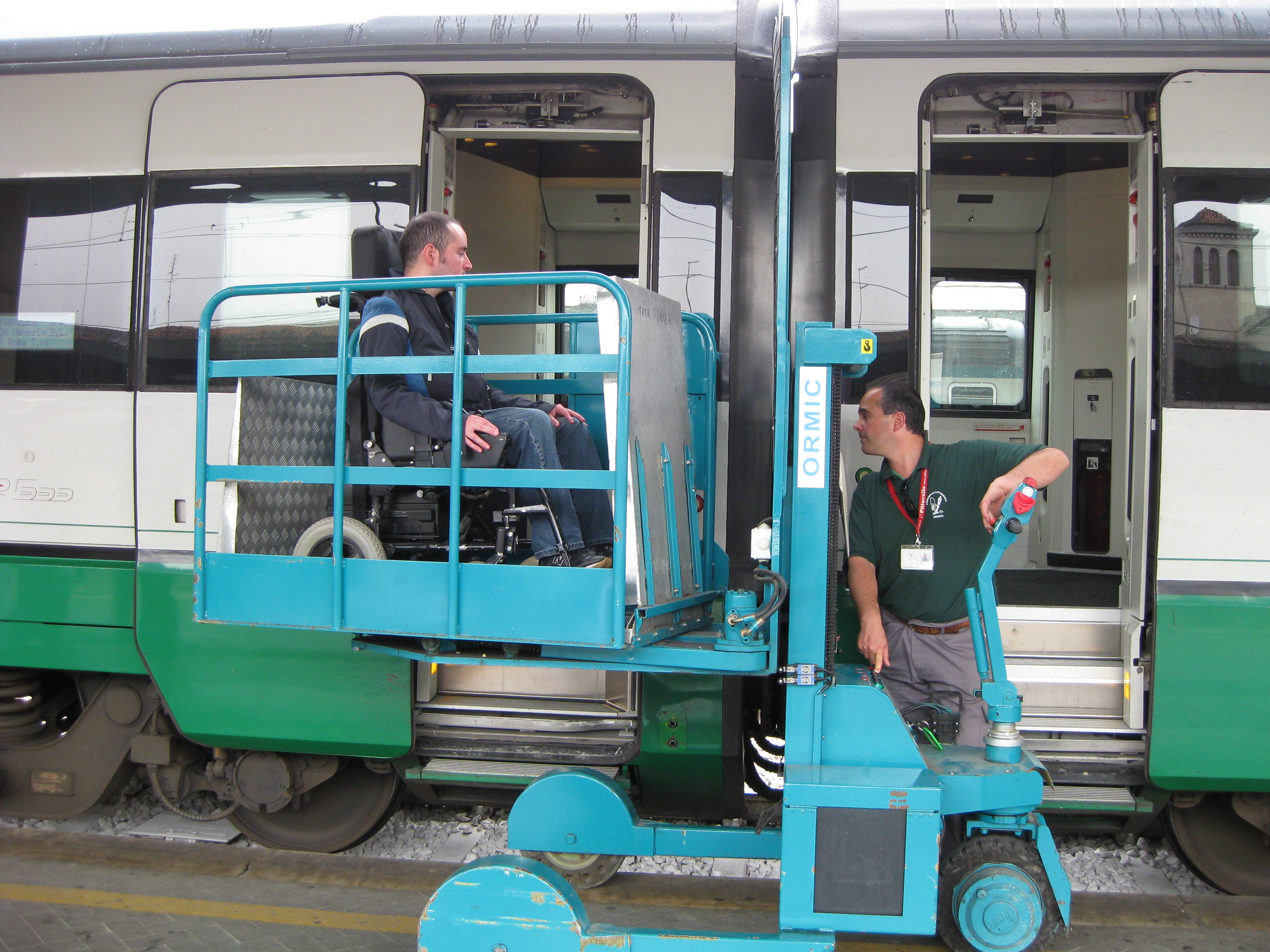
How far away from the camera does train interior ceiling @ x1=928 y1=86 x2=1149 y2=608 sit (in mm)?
5895

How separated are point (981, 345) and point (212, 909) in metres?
5.65

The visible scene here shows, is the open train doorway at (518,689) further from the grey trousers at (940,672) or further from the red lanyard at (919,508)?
the red lanyard at (919,508)

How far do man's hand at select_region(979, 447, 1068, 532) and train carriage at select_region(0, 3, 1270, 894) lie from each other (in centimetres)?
65

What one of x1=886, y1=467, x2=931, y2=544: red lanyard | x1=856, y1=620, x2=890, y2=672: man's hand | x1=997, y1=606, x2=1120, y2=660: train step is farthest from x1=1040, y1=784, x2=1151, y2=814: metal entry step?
x1=886, y1=467, x2=931, y2=544: red lanyard

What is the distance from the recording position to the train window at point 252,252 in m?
3.71

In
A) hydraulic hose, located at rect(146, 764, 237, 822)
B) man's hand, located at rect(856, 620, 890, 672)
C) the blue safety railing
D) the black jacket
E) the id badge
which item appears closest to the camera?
the blue safety railing

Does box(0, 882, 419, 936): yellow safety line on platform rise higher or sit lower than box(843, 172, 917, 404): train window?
lower

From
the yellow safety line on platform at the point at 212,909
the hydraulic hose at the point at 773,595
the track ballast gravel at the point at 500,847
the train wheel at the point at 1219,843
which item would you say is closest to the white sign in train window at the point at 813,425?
the hydraulic hose at the point at 773,595

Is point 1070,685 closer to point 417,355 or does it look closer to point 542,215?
point 417,355

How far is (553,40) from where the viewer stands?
3.48m

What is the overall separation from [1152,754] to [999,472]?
4.17ft

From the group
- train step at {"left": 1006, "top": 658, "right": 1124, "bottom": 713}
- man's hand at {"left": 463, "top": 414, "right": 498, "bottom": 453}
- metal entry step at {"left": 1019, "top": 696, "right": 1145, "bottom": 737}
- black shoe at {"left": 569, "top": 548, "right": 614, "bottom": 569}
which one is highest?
man's hand at {"left": 463, "top": 414, "right": 498, "bottom": 453}

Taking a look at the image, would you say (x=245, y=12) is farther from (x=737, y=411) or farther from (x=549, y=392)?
(x=737, y=411)

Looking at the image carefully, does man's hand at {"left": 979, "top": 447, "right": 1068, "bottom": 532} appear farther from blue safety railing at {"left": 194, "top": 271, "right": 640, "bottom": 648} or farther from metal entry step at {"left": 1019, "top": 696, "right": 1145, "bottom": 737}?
blue safety railing at {"left": 194, "top": 271, "right": 640, "bottom": 648}
